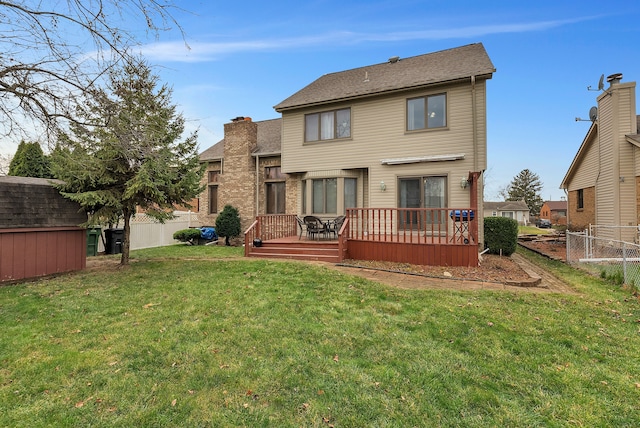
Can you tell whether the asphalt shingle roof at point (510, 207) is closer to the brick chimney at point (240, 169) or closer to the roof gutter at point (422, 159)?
the roof gutter at point (422, 159)

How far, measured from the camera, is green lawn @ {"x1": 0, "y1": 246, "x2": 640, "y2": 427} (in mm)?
2568

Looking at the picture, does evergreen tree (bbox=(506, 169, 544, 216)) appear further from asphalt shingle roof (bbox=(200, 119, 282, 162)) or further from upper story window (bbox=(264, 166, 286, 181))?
upper story window (bbox=(264, 166, 286, 181))

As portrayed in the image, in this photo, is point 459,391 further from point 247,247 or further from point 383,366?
point 247,247

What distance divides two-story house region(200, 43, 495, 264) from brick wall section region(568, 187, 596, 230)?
8.23 metres

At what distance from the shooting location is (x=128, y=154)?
6.17m

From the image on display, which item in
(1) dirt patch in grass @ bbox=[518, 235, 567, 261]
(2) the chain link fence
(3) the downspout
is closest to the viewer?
(2) the chain link fence

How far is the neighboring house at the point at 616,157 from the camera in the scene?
36.9 feet

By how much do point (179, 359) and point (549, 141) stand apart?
3717 cm

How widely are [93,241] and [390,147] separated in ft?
38.8

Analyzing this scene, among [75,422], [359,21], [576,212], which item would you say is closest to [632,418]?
[75,422]

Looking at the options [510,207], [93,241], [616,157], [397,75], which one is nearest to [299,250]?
[397,75]

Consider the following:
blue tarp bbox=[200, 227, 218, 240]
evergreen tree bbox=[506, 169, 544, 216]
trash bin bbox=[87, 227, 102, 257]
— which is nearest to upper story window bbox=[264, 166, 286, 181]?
blue tarp bbox=[200, 227, 218, 240]

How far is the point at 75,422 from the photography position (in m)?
2.45

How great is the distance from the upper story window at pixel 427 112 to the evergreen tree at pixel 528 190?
65538 mm
